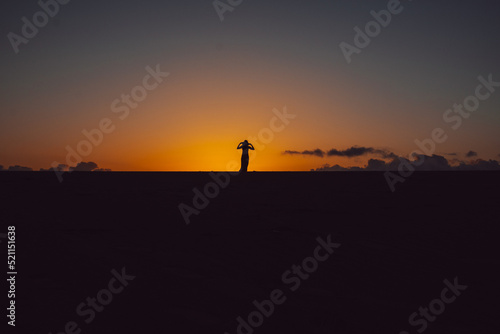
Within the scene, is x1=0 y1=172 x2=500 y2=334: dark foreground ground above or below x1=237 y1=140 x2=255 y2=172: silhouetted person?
below

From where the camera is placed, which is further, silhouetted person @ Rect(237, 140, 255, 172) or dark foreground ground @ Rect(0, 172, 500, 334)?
silhouetted person @ Rect(237, 140, 255, 172)

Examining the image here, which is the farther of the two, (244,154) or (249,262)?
(244,154)

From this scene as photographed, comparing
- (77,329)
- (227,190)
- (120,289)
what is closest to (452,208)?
(227,190)

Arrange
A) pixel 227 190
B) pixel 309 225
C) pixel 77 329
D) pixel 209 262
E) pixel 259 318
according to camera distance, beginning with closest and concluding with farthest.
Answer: pixel 77 329 < pixel 259 318 < pixel 209 262 < pixel 309 225 < pixel 227 190

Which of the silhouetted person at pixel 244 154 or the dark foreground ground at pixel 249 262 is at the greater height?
the silhouetted person at pixel 244 154

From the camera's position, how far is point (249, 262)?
5383 mm

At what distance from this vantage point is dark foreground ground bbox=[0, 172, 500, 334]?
12.5ft

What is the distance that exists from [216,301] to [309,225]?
12.1 ft

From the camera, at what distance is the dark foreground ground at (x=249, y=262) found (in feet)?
12.5

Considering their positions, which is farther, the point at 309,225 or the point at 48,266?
the point at 309,225

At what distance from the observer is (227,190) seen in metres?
11.5

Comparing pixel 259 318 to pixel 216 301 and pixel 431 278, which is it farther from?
pixel 431 278

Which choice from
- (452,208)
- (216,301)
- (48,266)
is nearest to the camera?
(216,301)

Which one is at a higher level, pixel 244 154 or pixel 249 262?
Answer: pixel 244 154
